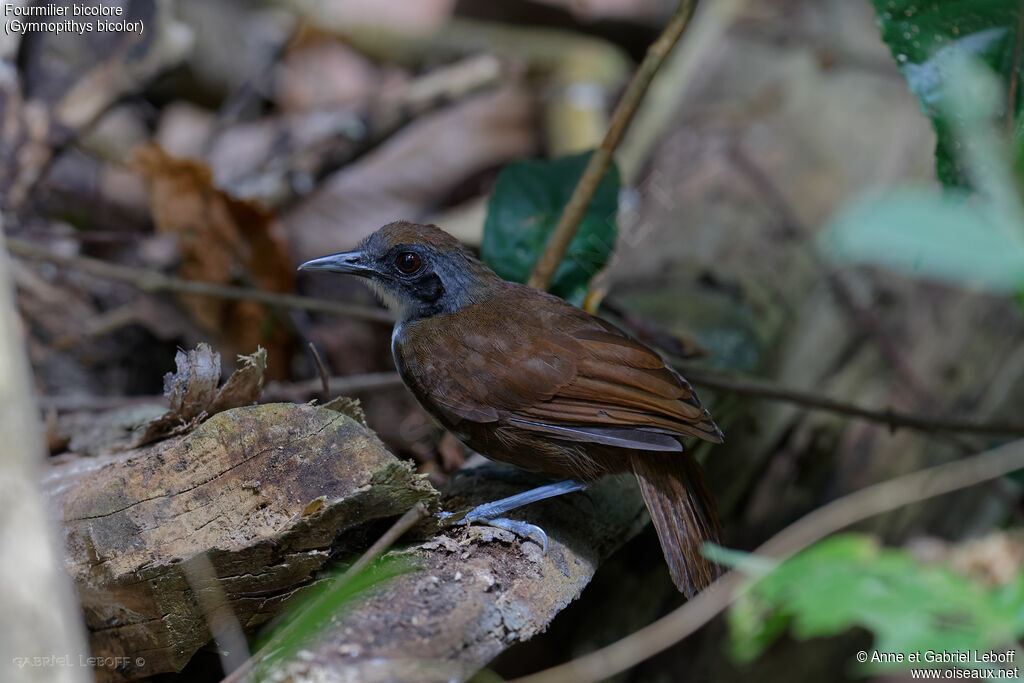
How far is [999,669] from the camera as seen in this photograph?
4.81 ft

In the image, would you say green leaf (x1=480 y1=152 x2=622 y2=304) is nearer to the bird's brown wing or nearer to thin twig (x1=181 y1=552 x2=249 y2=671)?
the bird's brown wing

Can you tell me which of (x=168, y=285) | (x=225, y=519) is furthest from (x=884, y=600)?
(x=168, y=285)

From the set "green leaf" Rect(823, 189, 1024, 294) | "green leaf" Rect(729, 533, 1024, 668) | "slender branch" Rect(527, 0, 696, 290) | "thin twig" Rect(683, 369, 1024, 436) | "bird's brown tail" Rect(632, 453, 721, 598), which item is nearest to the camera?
"green leaf" Rect(823, 189, 1024, 294)

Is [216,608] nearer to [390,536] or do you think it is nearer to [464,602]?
[390,536]

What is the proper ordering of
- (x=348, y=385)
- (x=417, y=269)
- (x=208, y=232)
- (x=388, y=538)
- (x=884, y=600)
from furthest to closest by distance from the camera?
(x=208, y=232)
(x=348, y=385)
(x=417, y=269)
(x=388, y=538)
(x=884, y=600)

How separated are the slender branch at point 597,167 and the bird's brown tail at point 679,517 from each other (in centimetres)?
103

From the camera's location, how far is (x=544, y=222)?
3.66 m

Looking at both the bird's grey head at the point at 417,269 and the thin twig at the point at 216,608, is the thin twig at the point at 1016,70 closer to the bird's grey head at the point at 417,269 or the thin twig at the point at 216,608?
the bird's grey head at the point at 417,269

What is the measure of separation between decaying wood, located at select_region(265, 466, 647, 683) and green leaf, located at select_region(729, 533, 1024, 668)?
2.55 feet

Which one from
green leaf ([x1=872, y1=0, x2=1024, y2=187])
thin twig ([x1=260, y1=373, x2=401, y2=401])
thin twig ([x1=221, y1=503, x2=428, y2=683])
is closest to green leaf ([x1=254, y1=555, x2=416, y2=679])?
thin twig ([x1=221, y1=503, x2=428, y2=683])

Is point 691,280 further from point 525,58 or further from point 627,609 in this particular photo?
point 525,58

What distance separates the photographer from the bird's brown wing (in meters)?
2.65

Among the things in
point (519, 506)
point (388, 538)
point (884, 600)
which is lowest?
point (519, 506)

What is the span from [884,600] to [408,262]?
234 centimetres
